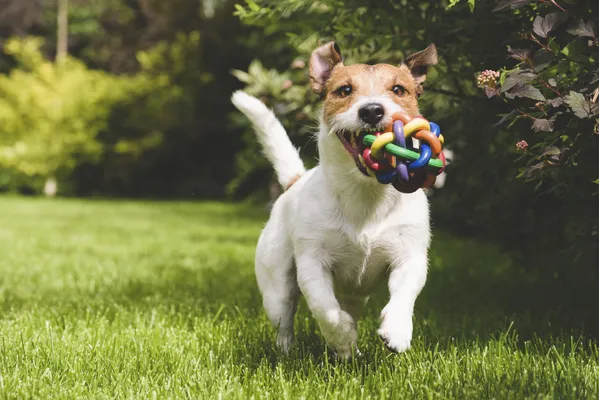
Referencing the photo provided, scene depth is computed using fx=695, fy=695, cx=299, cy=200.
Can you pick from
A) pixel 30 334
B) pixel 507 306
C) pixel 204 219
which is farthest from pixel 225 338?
pixel 204 219

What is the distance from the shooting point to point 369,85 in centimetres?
271

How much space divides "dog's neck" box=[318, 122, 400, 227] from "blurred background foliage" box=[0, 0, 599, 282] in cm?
55

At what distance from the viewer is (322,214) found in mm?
2783

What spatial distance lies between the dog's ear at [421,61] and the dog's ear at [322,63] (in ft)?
1.03

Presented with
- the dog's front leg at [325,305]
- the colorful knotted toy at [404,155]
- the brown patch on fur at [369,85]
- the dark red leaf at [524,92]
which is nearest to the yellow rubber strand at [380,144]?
the colorful knotted toy at [404,155]

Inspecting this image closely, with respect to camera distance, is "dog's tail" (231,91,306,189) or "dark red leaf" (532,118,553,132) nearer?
"dark red leaf" (532,118,553,132)

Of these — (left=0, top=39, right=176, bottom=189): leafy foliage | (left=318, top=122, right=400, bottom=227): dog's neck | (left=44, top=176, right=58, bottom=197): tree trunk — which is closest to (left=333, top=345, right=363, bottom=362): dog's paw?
(left=318, top=122, right=400, bottom=227): dog's neck

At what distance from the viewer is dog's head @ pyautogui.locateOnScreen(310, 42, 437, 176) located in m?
2.52

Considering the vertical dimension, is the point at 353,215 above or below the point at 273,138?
below

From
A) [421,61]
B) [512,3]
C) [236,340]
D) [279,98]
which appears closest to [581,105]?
[512,3]

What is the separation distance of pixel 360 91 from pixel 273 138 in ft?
3.13

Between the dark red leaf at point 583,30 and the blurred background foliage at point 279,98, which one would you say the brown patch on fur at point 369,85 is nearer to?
the blurred background foliage at point 279,98

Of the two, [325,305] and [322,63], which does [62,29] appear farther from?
[325,305]

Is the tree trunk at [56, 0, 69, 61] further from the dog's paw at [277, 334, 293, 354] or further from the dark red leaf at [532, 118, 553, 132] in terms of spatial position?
the dark red leaf at [532, 118, 553, 132]
